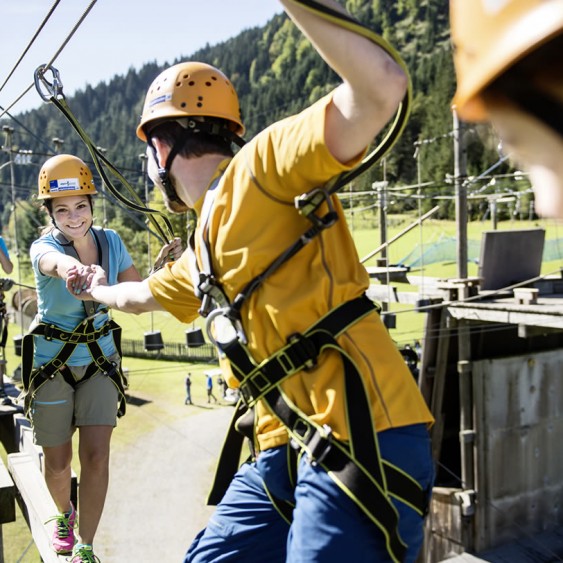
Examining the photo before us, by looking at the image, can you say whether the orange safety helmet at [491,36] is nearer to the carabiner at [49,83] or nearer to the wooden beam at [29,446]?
the carabiner at [49,83]

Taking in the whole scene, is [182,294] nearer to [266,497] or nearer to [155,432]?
[266,497]

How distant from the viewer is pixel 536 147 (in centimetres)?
74

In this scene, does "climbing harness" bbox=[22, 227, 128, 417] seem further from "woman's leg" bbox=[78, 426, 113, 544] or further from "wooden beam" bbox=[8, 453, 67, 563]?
"wooden beam" bbox=[8, 453, 67, 563]

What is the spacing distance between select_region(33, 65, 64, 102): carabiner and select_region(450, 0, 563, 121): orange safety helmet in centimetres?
249

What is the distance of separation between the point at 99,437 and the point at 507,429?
7221 millimetres

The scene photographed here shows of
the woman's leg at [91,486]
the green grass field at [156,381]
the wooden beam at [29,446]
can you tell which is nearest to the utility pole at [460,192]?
the green grass field at [156,381]

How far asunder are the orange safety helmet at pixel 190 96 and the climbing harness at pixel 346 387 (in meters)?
0.49

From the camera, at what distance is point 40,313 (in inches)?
134

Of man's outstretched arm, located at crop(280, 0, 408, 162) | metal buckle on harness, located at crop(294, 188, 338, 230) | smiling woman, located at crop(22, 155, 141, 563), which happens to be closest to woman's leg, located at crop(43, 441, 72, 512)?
smiling woman, located at crop(22, 155, 141, 563)

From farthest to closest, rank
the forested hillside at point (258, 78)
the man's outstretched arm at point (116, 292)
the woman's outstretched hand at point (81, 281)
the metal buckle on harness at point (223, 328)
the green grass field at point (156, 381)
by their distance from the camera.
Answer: the forested hillside at point (258, 78), the green grass field at point (156, 381), the woman's outstretched hand at point (81, 281), the man's outstretched arm at point (116, 292), the metal buckle on harness at point (223, 328)

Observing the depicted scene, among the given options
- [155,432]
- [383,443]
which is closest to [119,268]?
[383,443]

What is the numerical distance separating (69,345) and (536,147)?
297 cm

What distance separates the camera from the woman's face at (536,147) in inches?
28.6

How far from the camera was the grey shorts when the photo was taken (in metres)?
3.34
